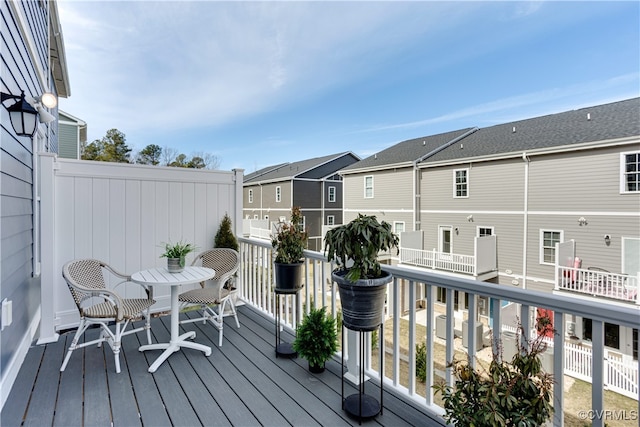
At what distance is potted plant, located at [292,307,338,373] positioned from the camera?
239cm

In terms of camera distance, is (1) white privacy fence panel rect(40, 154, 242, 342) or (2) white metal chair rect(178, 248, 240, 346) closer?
(2) white metal chair rect(178, 248, 240, 346)

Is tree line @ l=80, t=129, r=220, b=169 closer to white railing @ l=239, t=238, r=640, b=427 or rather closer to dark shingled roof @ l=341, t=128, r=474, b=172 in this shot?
dark shingled roof @ l=341, t=128, r=474, b=172

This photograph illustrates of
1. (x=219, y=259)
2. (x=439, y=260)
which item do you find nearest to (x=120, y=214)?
(x=219, y=259)

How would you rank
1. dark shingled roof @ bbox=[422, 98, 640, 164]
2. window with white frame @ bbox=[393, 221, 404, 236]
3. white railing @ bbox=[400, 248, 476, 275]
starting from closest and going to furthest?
dark shingled roof @ bbox=[422, 98, 640, 164]
white railing @ bbox=[400, 248, 476, 275]
window with white frame @ bbox=[393, 221, 404, 236]

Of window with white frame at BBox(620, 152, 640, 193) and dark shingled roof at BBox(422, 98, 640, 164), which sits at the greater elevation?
dark shingled roof at BBox(422, 98, 640, 164)

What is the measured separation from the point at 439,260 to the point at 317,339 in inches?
378

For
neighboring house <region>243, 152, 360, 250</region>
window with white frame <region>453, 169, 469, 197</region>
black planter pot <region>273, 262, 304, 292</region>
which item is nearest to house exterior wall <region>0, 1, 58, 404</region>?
black planter pot <region>273, 262, 304, 292</region>

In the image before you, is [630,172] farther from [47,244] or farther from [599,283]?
[47,244]

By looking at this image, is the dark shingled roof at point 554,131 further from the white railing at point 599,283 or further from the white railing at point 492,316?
the white railing at point 492,316

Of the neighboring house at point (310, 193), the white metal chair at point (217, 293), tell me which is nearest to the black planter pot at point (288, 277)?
the white metal chair at point (217, 293)

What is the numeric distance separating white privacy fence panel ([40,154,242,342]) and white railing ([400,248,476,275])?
8.18 metres

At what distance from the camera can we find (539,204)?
→ 31.9ft

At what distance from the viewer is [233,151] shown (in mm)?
22281

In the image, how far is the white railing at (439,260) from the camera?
10523 mm
